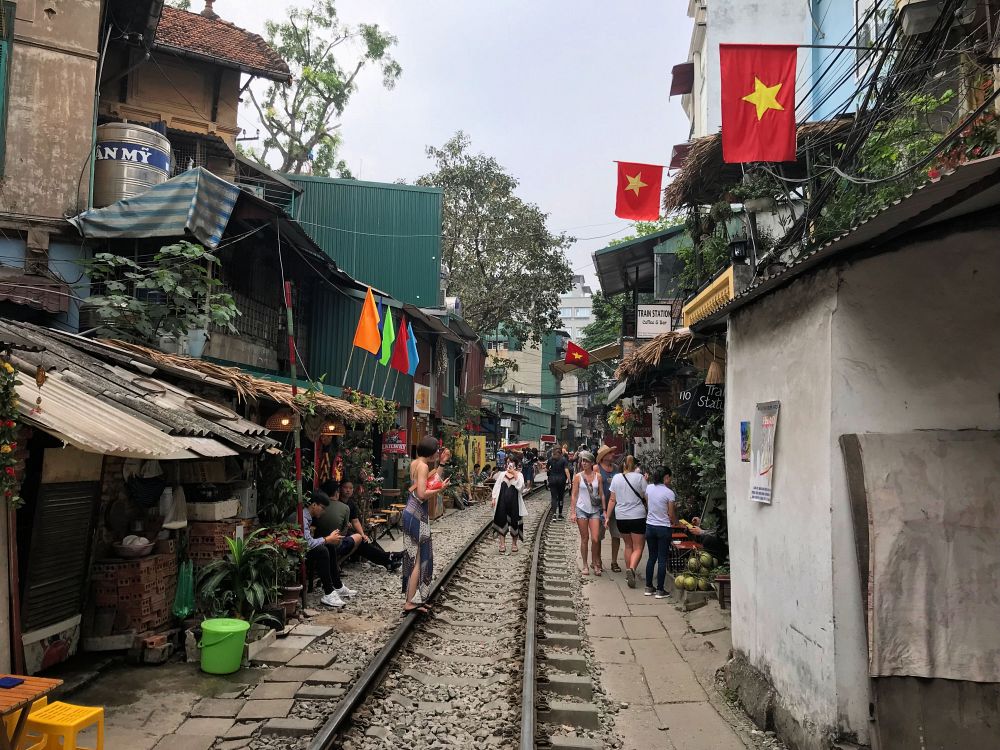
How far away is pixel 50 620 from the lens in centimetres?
552

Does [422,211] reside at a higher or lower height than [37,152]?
higher

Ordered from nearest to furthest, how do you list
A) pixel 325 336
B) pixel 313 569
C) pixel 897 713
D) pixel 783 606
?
1. pixel 897 713
2. pixel 783 606
3. pixel 313 569
4. pixel 325 336

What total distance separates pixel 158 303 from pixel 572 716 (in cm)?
726

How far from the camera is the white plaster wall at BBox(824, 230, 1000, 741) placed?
13.1 feet

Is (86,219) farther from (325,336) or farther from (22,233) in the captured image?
(325,336)

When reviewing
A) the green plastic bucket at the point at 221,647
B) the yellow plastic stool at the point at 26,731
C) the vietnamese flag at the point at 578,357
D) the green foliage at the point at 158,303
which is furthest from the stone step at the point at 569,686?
the vietnamese flag at the point at 578,357

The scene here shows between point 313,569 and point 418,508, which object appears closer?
point 418,508

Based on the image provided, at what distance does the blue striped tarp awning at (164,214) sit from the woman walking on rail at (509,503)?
6.19 metres

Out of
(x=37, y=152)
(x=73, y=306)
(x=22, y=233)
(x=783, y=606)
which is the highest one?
(x=37, y=152)

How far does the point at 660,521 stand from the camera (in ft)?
29.0

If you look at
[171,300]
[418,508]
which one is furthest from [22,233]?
[418,508]

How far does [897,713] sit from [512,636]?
427cm

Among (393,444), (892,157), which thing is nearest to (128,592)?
(892,157)

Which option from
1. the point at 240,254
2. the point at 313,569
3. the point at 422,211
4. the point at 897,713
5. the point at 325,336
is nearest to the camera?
the point at 897,713
